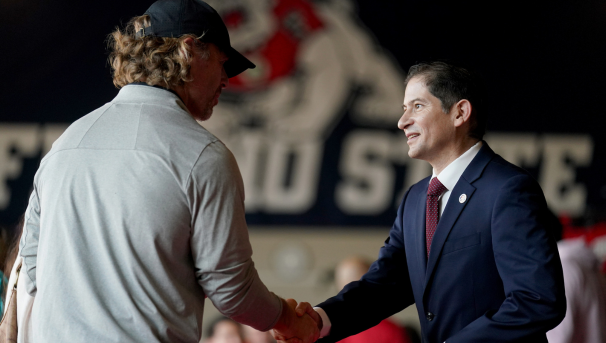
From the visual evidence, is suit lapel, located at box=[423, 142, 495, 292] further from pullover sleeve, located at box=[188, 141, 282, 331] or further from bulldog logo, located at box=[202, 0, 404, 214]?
bulldog logo, located at box=[202, 0, 404, 214]

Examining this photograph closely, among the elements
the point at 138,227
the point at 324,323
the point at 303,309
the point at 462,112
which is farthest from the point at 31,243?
the point at 462,112

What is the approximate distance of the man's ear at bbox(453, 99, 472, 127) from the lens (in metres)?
1.99

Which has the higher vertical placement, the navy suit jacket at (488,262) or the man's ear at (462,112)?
the man's ear at (462,112)

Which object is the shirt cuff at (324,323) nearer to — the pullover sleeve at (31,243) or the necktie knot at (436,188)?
the necktie knot at (436,188)

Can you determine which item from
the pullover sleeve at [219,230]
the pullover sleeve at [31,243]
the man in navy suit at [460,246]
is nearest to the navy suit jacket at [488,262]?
the man in navy suit at [460,246]

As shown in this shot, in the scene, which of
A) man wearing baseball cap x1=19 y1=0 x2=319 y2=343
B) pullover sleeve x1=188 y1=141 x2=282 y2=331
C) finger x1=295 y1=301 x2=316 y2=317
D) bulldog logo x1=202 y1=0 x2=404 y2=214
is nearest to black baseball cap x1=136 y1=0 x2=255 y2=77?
man wearing baseball cap x1=19 y1=0 x2=319 y2=343

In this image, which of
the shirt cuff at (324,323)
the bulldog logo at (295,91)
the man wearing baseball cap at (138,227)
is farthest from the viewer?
the bulldog logo at (295,91)

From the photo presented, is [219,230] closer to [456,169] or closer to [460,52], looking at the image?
[456,169]

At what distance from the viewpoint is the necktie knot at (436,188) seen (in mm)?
1963

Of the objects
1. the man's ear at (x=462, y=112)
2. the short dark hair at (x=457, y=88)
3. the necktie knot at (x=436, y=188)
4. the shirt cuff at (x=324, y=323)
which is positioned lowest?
the shirt cuff at (x=324, y=323)

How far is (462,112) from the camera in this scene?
6.59ft

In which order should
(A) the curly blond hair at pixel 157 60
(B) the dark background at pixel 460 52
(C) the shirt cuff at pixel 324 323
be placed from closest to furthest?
1. (A) the curly blond hair at pixel 157 60
2. (C) the shirt cuff at pixel 324 323
3. (B) the dark background at pixel 460 52

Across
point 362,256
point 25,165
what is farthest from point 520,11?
point 25,165

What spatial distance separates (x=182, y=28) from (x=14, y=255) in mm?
1285
